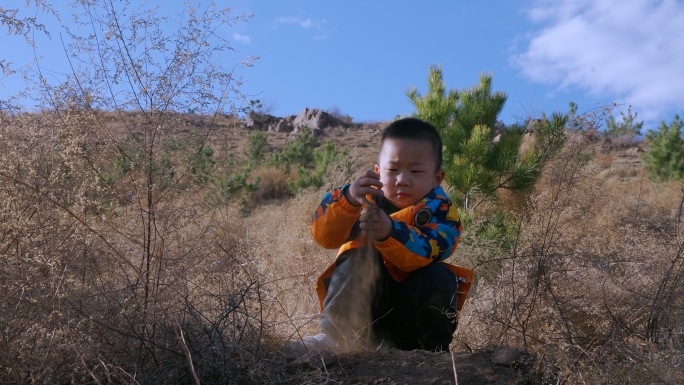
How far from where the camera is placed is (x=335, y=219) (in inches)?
115

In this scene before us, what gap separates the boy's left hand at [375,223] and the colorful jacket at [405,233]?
32mm

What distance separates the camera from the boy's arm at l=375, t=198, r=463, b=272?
2787 millimetres

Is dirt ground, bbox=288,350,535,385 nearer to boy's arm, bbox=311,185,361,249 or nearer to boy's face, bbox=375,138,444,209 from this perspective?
boy's arm, bbox=311,185,361,249

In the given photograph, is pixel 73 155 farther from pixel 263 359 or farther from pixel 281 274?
pixel 281 274

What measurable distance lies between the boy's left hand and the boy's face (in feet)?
1.23

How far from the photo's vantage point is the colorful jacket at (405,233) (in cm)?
281

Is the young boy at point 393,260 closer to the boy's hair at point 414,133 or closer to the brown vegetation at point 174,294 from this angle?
the boy's hair at point 414,133

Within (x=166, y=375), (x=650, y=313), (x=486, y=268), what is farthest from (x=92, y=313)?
(x=486, y=268)

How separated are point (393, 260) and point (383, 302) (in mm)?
235

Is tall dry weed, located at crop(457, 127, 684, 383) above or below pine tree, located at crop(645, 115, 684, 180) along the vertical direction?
below

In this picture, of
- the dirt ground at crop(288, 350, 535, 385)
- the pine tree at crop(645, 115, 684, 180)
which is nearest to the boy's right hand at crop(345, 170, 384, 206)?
the dirt ground at crop(288, 350, 535, 385)

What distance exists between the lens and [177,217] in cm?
269

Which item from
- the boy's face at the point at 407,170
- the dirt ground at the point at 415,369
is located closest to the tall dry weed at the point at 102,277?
the dirt ground at the point at 415,369

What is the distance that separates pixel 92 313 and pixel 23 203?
515 millimetres
